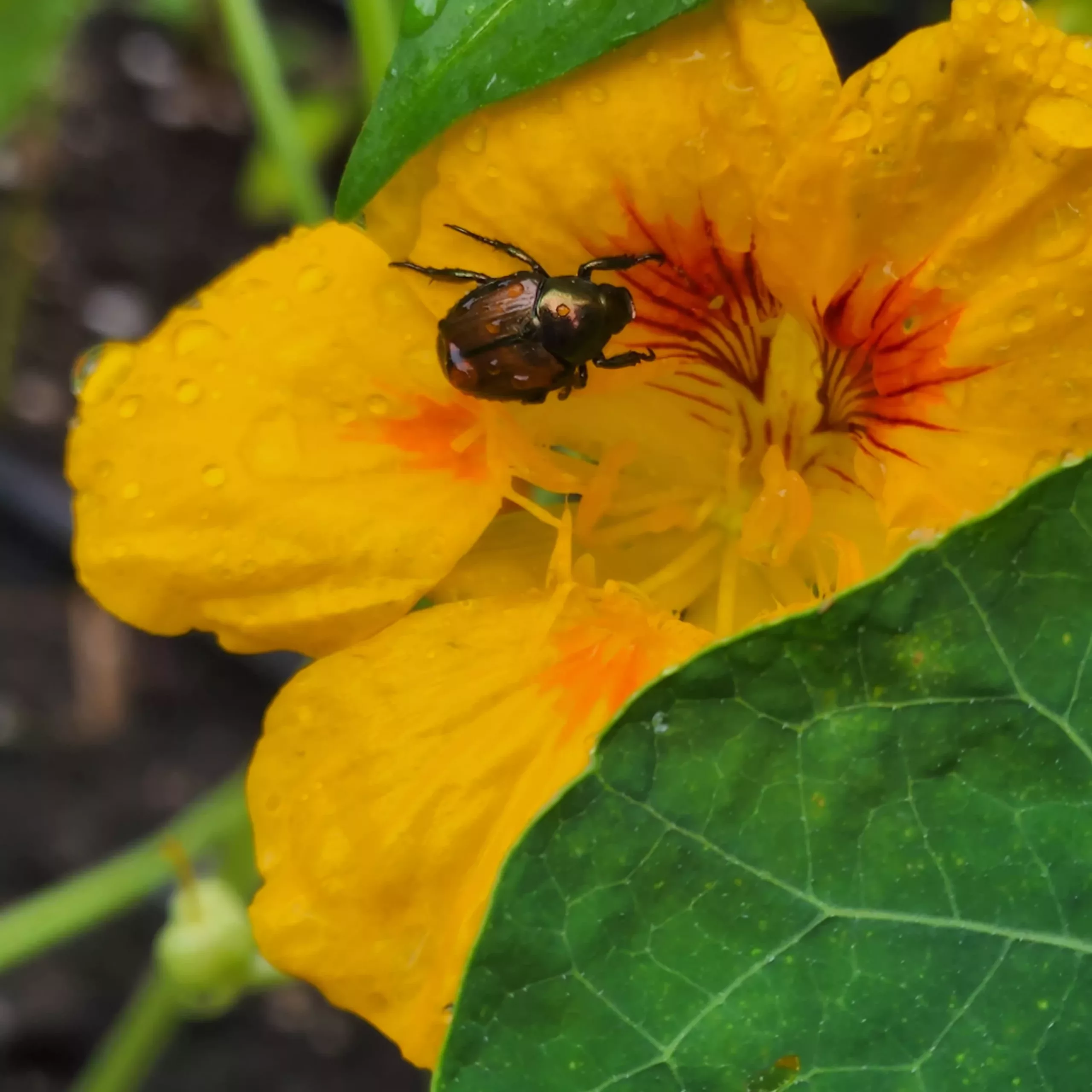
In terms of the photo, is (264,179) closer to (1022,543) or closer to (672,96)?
(672,96)

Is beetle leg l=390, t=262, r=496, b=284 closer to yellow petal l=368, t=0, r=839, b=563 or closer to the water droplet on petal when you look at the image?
yellow petal l=368, t=0, r=839, b=563

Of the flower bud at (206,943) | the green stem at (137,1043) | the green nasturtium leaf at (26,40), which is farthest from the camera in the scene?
the green nasturtium leaf at (26,40)

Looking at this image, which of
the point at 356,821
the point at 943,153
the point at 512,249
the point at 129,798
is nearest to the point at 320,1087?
the point at 129,798

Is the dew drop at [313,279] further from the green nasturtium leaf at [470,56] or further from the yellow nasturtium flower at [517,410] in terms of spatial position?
the green nasturtium leaf at [470,56]

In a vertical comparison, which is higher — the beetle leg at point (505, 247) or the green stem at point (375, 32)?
the green stem at point (375, 32)

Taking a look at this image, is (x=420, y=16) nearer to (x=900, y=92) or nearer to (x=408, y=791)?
(x=900, y=92)

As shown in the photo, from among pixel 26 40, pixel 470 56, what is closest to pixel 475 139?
pixel 470 56

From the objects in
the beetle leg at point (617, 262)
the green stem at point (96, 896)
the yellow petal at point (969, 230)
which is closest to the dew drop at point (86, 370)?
the beetle leg at point (617, 262)
